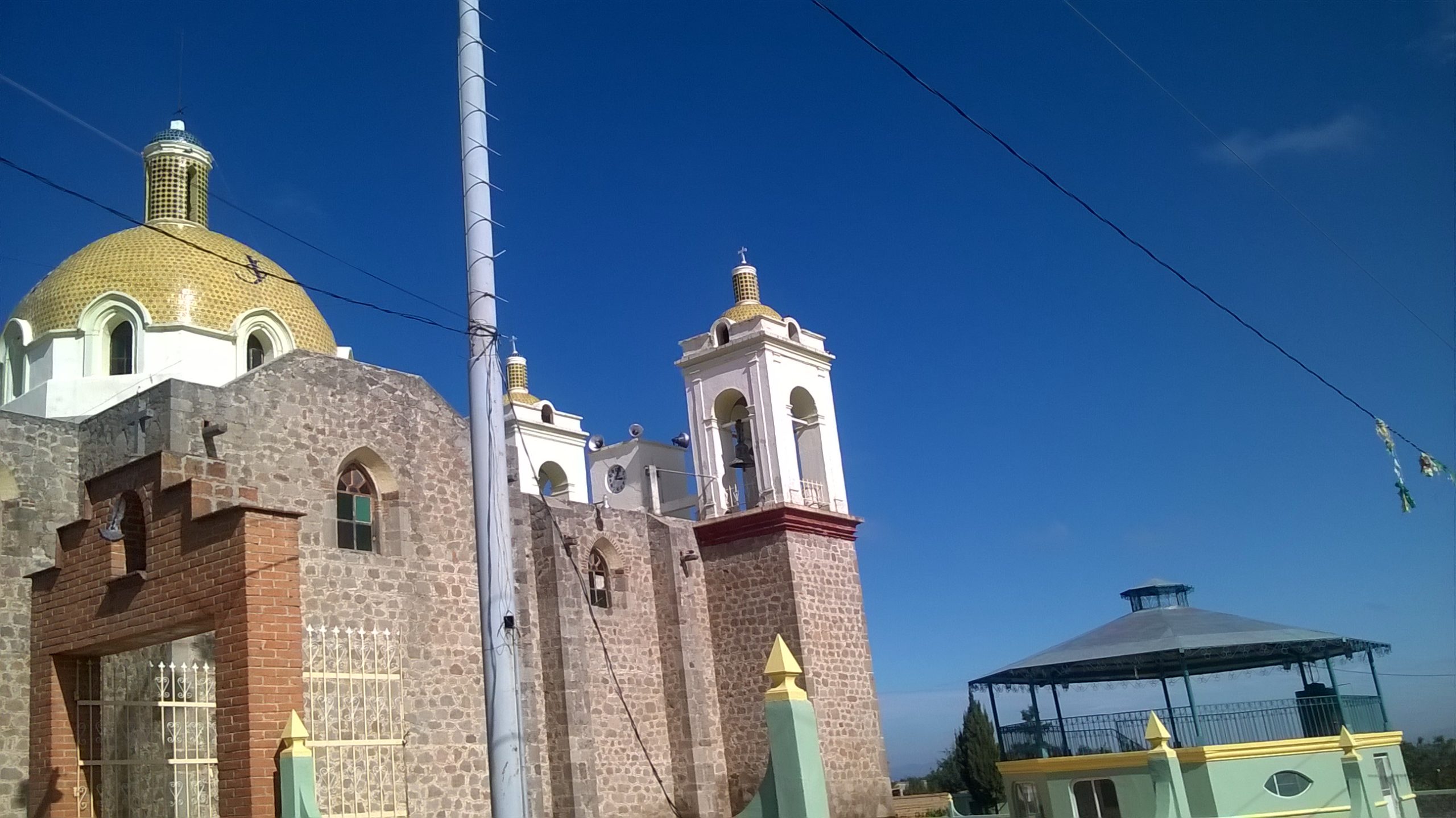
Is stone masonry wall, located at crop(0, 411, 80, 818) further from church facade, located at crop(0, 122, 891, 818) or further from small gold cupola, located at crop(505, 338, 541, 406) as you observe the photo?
small gold cupola, located at crop(505, 338, 541, 406)

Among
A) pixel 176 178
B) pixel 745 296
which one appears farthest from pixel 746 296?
pixel 176 178

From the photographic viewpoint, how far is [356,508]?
13398 millimetres

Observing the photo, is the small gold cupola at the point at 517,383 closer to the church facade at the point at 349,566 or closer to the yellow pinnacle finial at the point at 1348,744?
the church facade at the point at 349,566

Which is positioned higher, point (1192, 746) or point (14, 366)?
point (14, 366)

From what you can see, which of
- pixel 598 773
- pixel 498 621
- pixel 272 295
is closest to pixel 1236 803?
pixel 598 773

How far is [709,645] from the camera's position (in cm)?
1933

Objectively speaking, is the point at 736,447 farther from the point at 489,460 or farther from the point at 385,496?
the point at 489,460

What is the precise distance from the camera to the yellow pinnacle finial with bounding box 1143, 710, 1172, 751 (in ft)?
41.0

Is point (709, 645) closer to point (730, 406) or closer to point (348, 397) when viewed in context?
point (730, 406)

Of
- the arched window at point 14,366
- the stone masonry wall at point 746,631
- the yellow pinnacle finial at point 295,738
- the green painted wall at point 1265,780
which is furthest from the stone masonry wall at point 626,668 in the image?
the yellow pinnacle finial at point 295,738

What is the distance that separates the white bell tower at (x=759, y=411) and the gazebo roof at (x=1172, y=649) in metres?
5.63

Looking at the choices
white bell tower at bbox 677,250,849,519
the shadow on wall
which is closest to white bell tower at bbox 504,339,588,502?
white bell tower at bbox 677,250,849,519

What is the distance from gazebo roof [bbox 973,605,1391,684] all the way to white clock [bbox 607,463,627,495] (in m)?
8.99

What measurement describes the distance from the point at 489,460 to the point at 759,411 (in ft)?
42.1
